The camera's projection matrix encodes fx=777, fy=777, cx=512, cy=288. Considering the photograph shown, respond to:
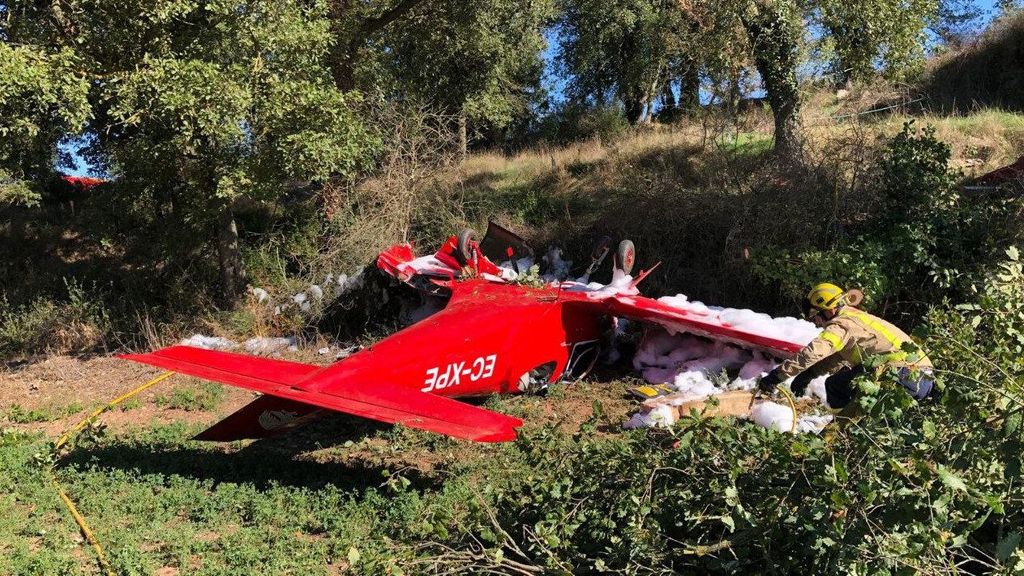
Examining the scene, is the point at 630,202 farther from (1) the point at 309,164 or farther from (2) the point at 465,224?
(1) the point at 309,164

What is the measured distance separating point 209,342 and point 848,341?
8.93 metres

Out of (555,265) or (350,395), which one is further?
(555,265)

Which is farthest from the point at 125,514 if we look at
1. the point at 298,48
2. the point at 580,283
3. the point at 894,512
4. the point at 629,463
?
the point at 298,48

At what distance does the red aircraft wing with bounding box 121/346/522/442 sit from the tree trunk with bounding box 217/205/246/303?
7460 mm

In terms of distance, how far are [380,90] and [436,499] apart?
37.2 ft

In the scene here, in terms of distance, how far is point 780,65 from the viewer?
37.4ft

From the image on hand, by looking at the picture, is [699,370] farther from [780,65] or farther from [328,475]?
[780,65]

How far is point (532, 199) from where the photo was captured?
14.8m

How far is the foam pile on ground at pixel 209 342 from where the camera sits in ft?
37.2

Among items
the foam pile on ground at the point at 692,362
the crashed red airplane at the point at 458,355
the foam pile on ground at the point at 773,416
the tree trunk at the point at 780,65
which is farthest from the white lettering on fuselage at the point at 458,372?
the tree trunk at the point at 780,65

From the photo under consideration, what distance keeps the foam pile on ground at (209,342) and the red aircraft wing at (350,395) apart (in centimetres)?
549

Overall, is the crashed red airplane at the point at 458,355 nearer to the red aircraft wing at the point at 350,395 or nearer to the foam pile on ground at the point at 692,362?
the red aircraft wing at the point at 350,395

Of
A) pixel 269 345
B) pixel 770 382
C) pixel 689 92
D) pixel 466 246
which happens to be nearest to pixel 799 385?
pixel 770 382

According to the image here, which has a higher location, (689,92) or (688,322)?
(689,92)
